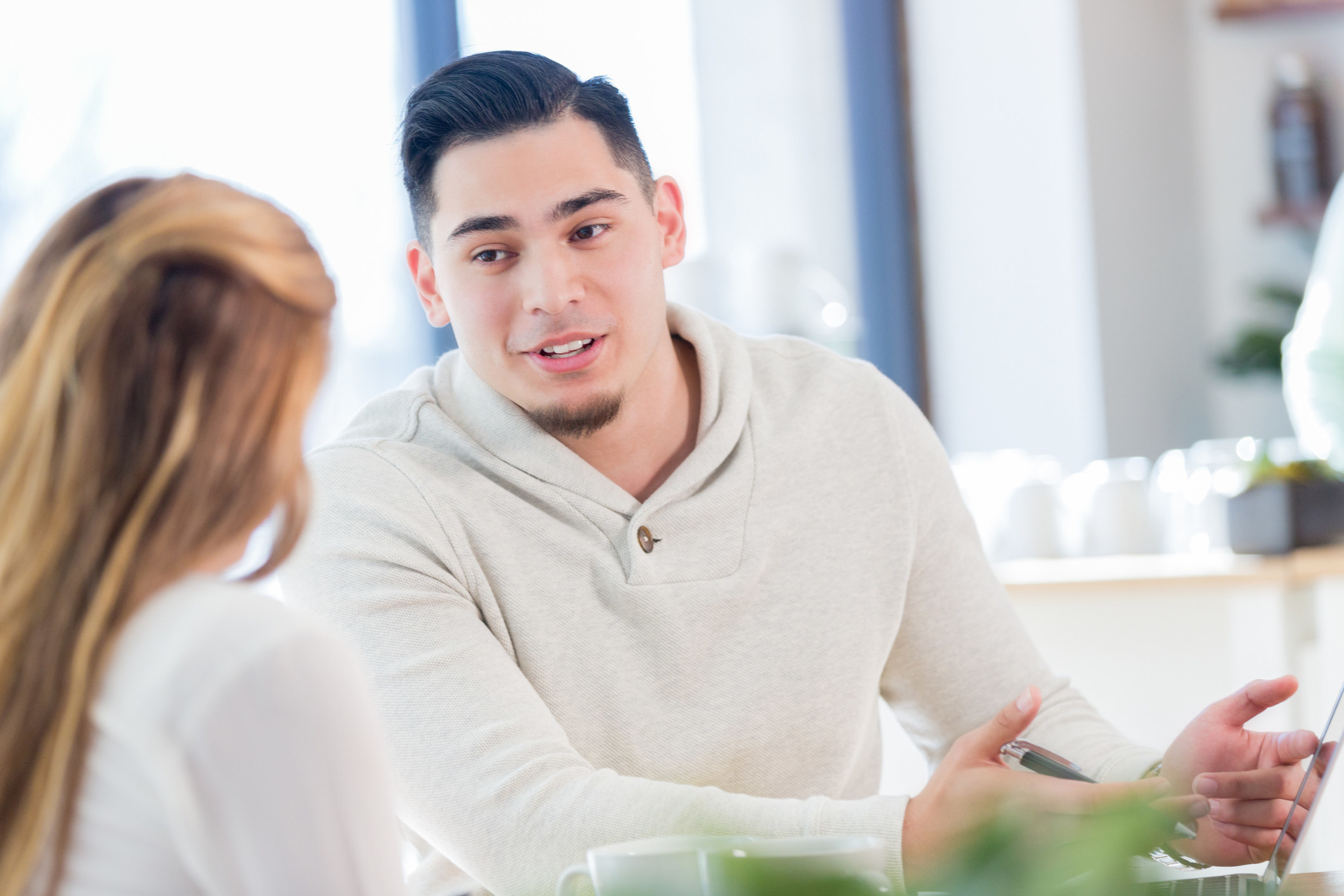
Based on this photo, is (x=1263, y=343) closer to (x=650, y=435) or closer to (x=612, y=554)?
(x=650, y=435)

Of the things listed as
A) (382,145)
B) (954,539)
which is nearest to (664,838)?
(954,539)

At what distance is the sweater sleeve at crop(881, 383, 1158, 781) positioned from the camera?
1516 millimetres

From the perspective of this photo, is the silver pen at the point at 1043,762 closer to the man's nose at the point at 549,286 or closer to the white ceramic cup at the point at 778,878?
the man's nose at the point at 549,286

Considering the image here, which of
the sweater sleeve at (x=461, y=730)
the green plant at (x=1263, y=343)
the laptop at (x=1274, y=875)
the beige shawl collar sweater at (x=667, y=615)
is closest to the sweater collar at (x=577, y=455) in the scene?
the beige shawl collar sweater at (x=667, y=615)

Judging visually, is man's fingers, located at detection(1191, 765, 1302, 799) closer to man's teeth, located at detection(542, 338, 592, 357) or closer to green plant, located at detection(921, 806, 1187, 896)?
man's teeth, located at detection(542, 338, 592, 357)

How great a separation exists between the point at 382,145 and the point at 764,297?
1.06 metres

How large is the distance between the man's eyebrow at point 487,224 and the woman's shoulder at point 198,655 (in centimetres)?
76

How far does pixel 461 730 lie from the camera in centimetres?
122

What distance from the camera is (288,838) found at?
670 mm

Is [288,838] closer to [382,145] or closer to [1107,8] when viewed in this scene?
[382,145]

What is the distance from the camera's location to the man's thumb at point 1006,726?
103cm

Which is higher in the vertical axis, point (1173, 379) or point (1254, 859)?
point (1173, 379)

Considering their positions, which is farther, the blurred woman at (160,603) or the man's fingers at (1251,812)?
the man's fingers at (1251,812)

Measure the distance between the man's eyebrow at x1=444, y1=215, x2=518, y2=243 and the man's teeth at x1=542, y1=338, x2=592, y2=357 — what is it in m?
0.13
